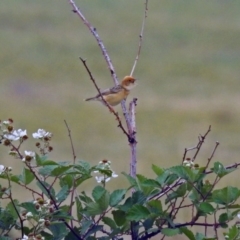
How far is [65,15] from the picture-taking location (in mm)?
31609

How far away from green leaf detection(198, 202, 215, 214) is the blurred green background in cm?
1034

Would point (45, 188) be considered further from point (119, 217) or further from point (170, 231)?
point (170, 231)

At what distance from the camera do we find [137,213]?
2236mm

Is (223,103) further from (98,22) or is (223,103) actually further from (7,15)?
(7,15)

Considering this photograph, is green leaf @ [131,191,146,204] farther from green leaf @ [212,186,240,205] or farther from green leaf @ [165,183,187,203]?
green leaf @ [212,186,240,205]

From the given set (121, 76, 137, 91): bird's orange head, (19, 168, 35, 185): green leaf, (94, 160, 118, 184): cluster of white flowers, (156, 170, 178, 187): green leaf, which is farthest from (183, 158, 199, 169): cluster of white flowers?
(121, 76, 137, 91): bird's orange head

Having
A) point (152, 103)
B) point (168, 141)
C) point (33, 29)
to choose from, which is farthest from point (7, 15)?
point (168, 141)

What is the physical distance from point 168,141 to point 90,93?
4610 millimetres

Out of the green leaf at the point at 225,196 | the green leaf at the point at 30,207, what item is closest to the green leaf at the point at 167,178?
the green leaf at the point at 225,196

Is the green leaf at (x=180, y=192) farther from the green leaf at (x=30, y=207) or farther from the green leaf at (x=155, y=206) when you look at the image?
the green leaf at (x=30, y=207)

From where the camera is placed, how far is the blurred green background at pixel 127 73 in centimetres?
1923

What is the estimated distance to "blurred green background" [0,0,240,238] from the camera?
63.1 feet

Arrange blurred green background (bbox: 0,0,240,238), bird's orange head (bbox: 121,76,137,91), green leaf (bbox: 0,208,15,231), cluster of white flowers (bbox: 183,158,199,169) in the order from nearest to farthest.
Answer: green leaf (bbox: 0,208,15,231), cluster of white flowers (bbox: 183,158,199,169), bird's orange head (bbox: 121,76,137,91), blurred green background (bbox: 0,0,240,238)

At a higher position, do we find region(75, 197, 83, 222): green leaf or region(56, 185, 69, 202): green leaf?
region(56, 185, 69, 202): green leaf
